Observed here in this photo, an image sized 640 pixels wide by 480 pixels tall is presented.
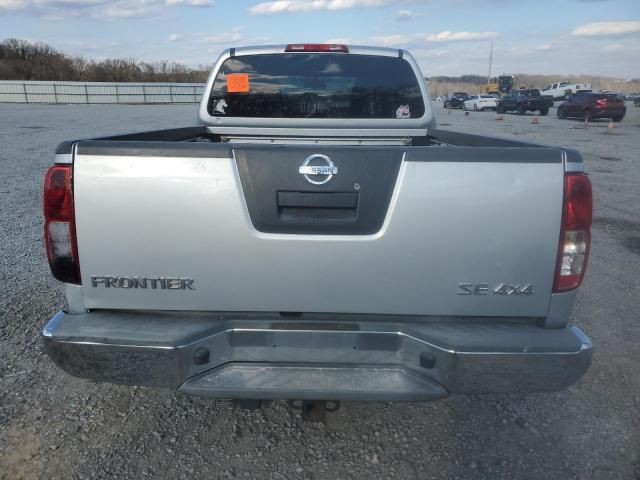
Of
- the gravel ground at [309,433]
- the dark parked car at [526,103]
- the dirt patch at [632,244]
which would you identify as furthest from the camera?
the dark parked car at [526,103]

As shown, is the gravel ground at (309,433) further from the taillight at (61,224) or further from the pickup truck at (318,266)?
the taillight at (61,224)

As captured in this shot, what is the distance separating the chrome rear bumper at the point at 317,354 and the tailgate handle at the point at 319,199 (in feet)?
1.68

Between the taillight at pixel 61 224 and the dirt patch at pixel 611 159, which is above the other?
the taillight at pixel 61 224

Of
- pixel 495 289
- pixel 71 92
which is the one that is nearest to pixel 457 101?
pixel 71 92

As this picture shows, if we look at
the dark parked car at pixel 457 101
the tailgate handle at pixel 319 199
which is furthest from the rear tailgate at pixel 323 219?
the dark parked car at pixel 457 101

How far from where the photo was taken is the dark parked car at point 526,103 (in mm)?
34500

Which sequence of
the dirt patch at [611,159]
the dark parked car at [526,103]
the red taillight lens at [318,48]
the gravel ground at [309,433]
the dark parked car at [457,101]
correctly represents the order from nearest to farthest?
the gravel ground at [309,433] < the red taillight lens at [318,48] < the dirt patch at [611,159] < the dark parked car at [526,103] < the dark parked car at [457,101]

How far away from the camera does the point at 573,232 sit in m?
2.18

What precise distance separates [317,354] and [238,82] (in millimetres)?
2727

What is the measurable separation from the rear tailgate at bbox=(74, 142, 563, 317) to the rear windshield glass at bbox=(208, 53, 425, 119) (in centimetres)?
216

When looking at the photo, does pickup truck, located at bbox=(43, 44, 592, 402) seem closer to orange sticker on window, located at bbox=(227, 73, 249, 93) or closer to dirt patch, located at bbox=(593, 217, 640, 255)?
orange sticker on window, located at bbox=(227, 73, 249, 93)

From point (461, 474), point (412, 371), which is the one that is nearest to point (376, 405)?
point (461, 474)

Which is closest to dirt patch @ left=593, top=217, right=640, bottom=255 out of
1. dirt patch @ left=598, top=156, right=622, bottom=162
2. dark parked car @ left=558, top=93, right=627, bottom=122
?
Result: dirt patch @ left=598, top=156, right=622, bottom=162

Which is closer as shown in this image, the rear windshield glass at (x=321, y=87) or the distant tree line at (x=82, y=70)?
the rear windshield glass at (x=321, y=87)
